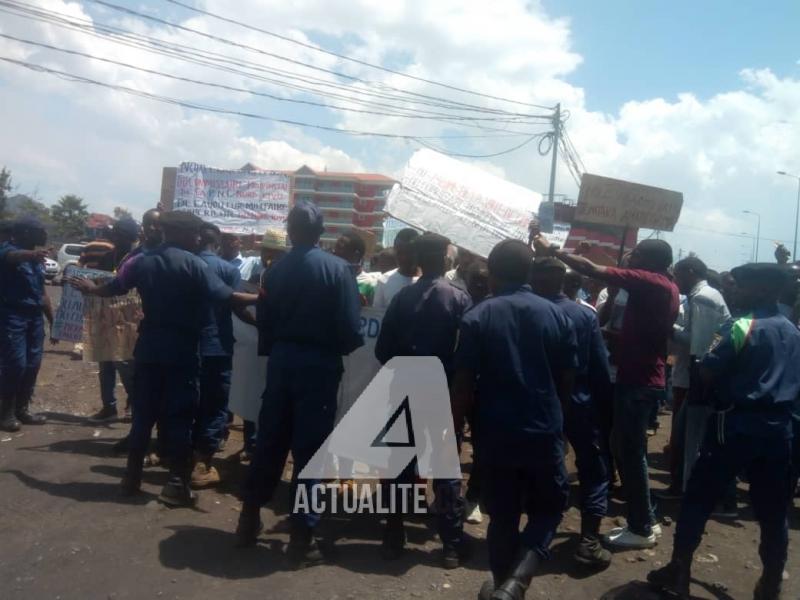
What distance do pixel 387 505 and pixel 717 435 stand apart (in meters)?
2.18

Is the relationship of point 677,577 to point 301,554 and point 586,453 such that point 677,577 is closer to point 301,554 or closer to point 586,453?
point 586,453

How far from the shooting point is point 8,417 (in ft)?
21.1

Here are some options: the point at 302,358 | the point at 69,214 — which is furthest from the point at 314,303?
the point at 69,214

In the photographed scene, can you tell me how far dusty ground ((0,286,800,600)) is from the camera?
12.7ft

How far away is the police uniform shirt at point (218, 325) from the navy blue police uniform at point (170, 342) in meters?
0.31

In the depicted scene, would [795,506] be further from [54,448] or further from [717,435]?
[54,448]

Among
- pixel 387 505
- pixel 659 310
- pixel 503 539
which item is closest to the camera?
pixel 503 539

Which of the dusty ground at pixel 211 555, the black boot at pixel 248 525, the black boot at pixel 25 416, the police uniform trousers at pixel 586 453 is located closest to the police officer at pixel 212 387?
the dusty ground at pixel 211 555

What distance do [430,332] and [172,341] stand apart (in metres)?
1.80

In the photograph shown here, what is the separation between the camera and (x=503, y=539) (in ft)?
11.8

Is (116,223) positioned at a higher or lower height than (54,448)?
higher

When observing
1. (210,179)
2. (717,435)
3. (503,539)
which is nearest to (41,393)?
(210,179)

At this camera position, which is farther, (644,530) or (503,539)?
(644,530)

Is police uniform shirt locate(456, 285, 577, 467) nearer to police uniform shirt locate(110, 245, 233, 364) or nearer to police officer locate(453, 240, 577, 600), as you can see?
police officer locate(453, 240, 577, 600)
